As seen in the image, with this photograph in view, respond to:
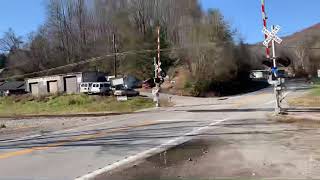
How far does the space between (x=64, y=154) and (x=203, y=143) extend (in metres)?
4.04

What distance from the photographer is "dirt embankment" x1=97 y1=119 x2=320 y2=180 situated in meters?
10.0

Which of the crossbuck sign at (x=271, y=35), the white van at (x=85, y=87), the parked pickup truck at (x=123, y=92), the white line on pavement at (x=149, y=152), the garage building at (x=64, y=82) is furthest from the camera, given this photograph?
the garage building at (x=64, y=82)

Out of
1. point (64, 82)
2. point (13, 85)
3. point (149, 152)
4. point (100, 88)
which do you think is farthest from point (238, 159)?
point (13, 85)

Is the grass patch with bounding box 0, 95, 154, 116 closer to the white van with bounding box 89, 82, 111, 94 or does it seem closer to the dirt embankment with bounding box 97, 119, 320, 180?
the white van with bounding box 89, 82, 111, 94

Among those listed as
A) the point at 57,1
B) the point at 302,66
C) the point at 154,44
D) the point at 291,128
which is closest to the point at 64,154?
the point at 291,128

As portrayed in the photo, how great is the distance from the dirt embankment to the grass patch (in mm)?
35357

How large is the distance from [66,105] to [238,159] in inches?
2269

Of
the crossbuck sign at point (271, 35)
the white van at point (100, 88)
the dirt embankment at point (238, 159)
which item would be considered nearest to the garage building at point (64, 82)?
the white van at point (100, 88)

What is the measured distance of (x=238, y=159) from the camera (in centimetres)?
1186

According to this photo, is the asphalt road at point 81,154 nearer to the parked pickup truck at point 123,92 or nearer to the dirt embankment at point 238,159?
the dirt embankment at point 238,159

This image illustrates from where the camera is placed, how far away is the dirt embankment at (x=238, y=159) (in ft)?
32.9

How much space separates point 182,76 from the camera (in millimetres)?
79188

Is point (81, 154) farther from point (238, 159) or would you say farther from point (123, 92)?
point (123, 92)

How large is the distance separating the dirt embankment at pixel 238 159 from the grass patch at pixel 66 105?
35357 mm
